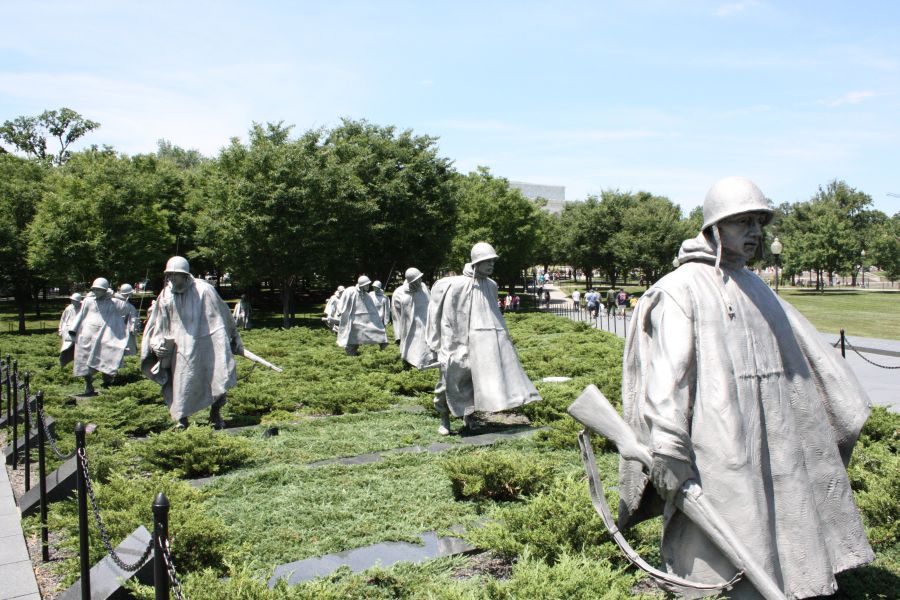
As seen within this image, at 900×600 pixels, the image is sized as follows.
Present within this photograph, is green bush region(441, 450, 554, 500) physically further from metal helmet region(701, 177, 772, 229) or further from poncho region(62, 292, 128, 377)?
poncho region(62, 292, 128, 377)

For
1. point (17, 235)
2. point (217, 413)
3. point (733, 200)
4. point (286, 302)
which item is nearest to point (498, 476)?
point (733, 200)

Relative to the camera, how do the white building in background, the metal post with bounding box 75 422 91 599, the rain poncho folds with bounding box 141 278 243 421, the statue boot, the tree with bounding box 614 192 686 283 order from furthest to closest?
the white building in background, the tree with bounding box 614 192 686 283, the statue boot, the rain poncho folds with bounding box 141 278 243 421, the metal post with bounding box 75 422 91 599

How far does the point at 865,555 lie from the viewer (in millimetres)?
3281

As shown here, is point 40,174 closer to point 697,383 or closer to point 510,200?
point 510,200

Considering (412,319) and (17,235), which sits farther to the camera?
(17,235)

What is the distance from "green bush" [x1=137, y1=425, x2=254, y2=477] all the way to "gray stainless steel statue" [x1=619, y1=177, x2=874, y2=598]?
5187mm

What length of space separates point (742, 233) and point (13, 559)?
5.92 meters

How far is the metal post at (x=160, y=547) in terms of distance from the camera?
2857 mm

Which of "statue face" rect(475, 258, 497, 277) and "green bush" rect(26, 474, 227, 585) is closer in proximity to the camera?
"green bush" rect(26, 474, 227, 585)

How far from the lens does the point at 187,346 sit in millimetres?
9109

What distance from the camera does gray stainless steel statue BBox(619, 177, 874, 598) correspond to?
3.09 m

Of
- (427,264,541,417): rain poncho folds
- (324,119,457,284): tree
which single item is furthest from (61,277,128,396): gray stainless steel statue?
(324,119,457,284): tree

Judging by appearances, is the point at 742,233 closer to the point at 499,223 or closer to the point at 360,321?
the point at 360,321

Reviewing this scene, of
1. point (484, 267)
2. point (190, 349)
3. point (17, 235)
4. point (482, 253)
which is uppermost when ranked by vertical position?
point (17, 235)
